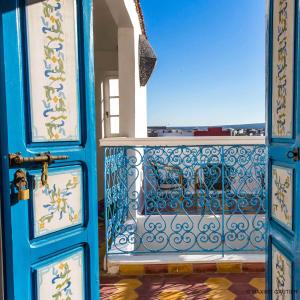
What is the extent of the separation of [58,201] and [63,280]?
0.36 m

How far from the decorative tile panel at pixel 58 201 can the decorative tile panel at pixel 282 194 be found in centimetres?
97

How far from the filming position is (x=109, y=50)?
194 inches

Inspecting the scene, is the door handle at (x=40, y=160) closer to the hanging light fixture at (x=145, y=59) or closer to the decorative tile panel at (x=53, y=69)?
the decorative tile panel at (x=53, y=69)

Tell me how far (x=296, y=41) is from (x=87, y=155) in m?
1.05

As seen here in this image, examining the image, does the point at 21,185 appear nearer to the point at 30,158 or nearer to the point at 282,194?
the point at 30,158

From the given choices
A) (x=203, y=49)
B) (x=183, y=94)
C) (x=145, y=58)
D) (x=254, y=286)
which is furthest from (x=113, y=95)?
(x=183, y=94)

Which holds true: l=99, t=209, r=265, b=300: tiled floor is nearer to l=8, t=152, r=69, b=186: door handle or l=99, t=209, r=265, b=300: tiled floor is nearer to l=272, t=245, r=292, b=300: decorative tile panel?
l=272, t=245, r=292, b=300: decorative tile panel

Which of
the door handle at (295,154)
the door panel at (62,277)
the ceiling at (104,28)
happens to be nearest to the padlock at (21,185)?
the door panel at (62,277)

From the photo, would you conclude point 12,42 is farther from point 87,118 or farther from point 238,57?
point 238,57

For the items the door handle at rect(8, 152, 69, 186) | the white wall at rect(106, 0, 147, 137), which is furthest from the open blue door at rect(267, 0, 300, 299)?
the white wall at rect(106, 0, 147, 137)

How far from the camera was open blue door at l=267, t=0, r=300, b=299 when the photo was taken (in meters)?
1.15

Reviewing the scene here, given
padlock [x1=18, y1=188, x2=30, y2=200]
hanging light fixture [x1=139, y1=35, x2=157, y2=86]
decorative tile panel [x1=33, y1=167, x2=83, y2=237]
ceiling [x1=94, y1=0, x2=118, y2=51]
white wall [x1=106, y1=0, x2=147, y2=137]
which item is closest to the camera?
padlock [x1=18, y1=188, x2=30, y2=200]

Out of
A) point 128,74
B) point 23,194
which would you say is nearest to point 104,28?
point 128,74

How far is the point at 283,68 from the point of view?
1.26 metres
